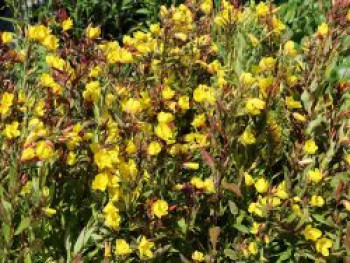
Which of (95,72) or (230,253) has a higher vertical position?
(95,72)

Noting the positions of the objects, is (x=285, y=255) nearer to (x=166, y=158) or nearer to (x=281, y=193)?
(x=281, y=193)

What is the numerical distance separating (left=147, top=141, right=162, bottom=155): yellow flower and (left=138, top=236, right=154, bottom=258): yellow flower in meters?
0.28

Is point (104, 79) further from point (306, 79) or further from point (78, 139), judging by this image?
→ point (306, 79)

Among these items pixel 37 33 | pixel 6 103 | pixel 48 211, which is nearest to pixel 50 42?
pixel 37 33

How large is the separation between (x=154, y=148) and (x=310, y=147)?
593 mm

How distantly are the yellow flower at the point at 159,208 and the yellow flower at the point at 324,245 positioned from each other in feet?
1.95

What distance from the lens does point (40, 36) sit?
2.11m

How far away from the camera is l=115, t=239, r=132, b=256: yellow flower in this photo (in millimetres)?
1934

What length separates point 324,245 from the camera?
217 centimetres

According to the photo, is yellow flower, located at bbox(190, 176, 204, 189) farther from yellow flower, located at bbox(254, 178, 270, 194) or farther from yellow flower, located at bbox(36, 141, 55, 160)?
yellow flower, located at bbox(36, 141, 55, 160)

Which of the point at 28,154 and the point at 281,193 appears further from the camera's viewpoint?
the point at 281,193

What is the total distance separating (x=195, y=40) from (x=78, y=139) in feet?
3.20

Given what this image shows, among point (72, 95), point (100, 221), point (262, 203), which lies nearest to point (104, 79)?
point (72, 95)

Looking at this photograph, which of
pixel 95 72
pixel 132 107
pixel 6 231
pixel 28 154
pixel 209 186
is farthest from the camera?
pixel 95 72
